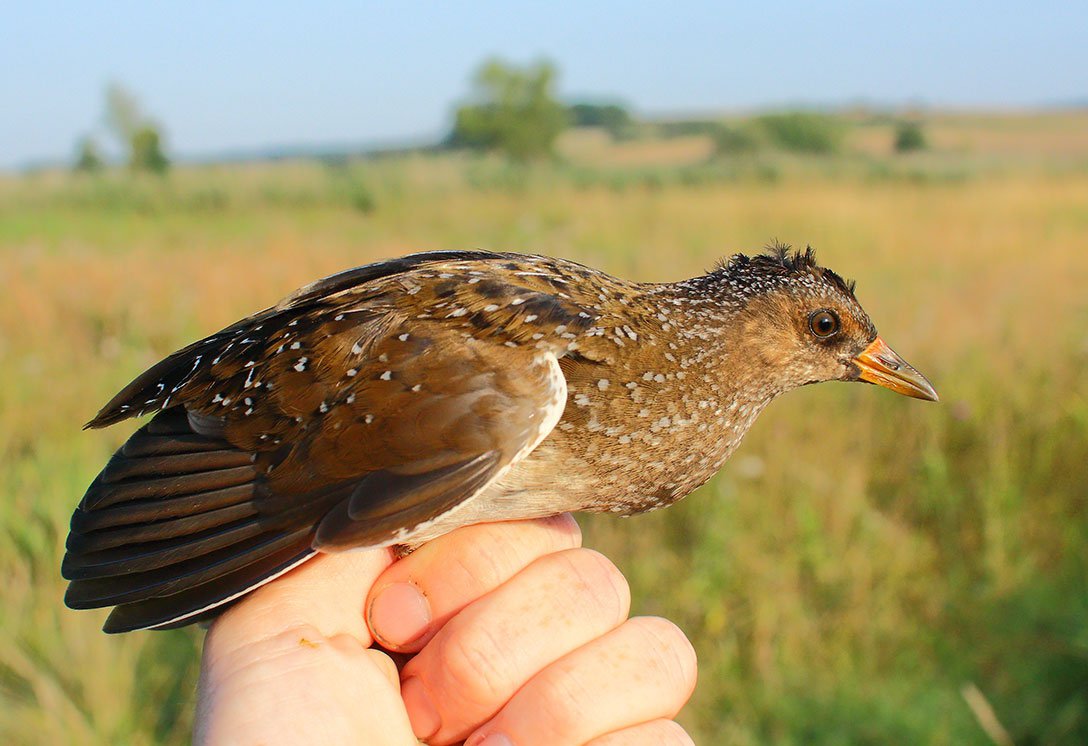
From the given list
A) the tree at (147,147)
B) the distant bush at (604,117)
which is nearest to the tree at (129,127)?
the tree at (147,147)

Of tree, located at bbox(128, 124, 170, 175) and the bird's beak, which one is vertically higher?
the bird's beak

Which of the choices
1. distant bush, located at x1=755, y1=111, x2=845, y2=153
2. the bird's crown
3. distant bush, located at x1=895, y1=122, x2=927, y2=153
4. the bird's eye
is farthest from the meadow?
distant bush, located at x1=755, y1=111, x2=845, y2=153

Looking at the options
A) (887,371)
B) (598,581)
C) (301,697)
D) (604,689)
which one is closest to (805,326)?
(887,371)

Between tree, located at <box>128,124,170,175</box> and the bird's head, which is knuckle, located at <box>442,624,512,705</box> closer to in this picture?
the bird's head

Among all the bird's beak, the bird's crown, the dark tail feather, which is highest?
the bird's crown

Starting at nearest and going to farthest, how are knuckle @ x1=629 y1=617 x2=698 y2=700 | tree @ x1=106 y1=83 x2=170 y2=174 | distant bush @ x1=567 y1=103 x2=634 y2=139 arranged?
knuckle @ x1=629 y1=617 x2=698 y2=700 < tree @ x1=106 y1=83 x2=170 y2=174 < distant bush @ x1=567 y1=103 x2=634 y2=139

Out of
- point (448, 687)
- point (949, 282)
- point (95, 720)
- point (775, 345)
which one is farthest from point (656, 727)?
point (949, 282)

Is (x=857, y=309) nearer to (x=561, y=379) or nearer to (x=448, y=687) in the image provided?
(x=561, y=379)

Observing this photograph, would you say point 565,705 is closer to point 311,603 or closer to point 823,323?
point 311,603
